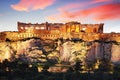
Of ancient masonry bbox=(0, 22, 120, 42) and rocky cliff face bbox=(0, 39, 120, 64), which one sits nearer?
rocky cliff face bbox=(0, 39, 120, 64)

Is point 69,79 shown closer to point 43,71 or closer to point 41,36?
point 43,71

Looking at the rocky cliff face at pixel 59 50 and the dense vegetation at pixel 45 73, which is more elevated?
the rocky cliff face at pixel 59 50

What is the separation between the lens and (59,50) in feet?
327

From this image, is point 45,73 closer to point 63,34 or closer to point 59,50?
point 59,50

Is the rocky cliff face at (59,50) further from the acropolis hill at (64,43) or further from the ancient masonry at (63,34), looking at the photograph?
the ancient masonry at (63,34)

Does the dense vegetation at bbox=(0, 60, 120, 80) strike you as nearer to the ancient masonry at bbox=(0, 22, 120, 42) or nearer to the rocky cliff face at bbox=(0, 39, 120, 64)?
the rocky cliff face at bbox=(0, 39, 120, 64)

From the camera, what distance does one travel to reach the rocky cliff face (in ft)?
318

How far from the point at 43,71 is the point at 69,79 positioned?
5673 millimetres

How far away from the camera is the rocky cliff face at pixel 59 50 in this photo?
96.9m

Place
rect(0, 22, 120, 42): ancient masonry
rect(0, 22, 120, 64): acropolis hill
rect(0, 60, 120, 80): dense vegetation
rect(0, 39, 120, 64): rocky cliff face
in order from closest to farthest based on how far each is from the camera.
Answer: rect(0, 60, 120, 80): dense vegetation, rect(0, 39, 120, 64): rocky cliff face, rect(0, 22, 120, 64): acropolis hill, rect(0, 22, 120, 42): ancient masonry

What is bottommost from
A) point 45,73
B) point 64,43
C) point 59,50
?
point 45,73

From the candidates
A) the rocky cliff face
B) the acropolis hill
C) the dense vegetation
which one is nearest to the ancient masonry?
the acropolis hill

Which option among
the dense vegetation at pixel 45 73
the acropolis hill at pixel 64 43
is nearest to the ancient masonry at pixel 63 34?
the acropolis hill at pixel 64 43

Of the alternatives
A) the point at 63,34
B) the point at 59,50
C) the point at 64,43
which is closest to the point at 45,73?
the point at 59,50
